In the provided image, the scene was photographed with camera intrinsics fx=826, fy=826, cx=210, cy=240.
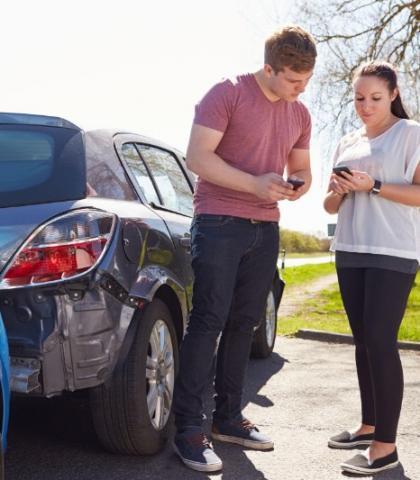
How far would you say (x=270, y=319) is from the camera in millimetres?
6891

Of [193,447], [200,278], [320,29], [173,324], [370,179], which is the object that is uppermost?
[320,29]

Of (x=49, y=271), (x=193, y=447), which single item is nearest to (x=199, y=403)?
(x=193, y=447)

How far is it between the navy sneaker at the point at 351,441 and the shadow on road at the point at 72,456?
49cm

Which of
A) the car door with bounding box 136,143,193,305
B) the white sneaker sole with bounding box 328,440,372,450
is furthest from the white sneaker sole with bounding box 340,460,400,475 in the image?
the car door with bounding box 136,143,193,305

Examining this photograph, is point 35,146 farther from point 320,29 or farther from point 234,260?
point 320,29

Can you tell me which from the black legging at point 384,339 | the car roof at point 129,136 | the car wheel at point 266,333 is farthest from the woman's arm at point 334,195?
the car wheel at point 266,333

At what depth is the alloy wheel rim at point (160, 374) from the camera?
3.90 metres

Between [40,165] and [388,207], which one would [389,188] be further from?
[40,165]

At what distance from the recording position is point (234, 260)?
3850 millimetres

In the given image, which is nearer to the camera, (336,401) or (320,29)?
(336,401)

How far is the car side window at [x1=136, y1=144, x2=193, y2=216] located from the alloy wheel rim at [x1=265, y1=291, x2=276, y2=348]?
1778mm

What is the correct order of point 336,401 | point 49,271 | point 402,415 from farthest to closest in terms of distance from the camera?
point 336,401, point 402,415, point 49,271

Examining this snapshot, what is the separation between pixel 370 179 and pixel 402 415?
1.83 metres

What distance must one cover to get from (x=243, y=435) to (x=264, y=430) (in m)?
0.43
